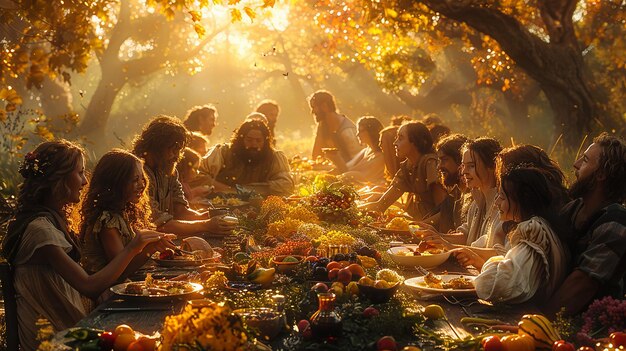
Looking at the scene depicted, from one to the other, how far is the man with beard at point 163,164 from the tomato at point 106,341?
3.70m

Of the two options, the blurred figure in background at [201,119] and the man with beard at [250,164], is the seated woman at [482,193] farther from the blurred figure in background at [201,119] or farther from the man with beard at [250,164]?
the blurred figure in background at [201,119]

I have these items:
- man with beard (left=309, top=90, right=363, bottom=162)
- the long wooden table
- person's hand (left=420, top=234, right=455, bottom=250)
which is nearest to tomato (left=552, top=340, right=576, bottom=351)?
the long wooden table

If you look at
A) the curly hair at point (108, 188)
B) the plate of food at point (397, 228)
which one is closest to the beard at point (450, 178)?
the plate of food at point (397, 228)

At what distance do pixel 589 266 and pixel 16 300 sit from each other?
133 inches

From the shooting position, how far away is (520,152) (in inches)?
216

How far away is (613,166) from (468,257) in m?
1.11

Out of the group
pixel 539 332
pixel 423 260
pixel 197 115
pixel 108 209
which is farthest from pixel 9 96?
pixel 197 115

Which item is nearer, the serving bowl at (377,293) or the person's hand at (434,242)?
the serving bowl at (377,293)

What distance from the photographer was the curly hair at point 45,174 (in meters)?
4.77

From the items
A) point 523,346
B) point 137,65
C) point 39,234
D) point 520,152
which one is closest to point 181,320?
point 523,346

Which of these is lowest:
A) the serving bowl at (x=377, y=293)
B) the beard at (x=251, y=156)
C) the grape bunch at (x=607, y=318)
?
the grape bunch at (x=607, y=318)

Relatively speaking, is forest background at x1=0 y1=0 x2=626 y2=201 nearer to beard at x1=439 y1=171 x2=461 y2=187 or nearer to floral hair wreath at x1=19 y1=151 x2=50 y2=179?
floral hair wreath at x1=19 y1=151 x2=50 y2=179

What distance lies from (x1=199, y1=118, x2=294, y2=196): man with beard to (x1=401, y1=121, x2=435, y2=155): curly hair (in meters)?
2.34

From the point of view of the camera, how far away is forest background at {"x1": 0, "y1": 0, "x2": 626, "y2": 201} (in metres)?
7.72
